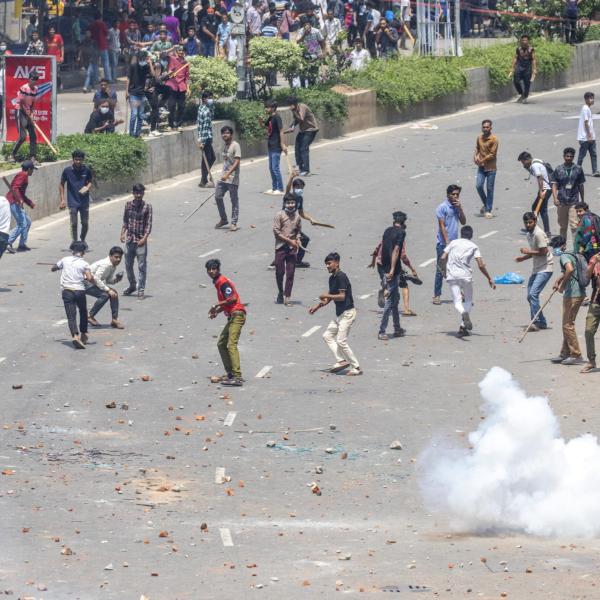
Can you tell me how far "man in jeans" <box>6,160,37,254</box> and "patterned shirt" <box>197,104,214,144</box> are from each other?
5.19m

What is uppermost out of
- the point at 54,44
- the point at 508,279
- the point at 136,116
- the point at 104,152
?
the point at 54,44

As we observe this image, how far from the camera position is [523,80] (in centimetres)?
3862

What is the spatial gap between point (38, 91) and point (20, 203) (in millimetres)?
4560

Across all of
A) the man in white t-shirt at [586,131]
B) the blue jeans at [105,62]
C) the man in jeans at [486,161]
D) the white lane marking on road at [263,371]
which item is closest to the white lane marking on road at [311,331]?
the white lane marking on road at [263,371]

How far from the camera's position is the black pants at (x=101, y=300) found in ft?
66.0

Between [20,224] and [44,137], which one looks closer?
[20,224]

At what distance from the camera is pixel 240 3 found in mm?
31781

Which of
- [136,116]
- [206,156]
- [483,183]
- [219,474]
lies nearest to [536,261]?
[483,183]

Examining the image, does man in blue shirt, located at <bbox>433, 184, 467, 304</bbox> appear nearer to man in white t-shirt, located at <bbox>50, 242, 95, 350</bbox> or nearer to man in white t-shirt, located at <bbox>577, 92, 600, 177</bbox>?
man in white t-shirt, located at <bbox>50, 242, 95, 350</bbox>

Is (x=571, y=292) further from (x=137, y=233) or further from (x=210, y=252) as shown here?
(x=210, y=252)

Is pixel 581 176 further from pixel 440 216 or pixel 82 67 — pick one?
pixel 82 67

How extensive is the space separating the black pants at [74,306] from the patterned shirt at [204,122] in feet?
32.8

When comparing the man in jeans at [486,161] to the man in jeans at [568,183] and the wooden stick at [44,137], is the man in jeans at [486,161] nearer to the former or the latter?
the man in jeans at [568,183]

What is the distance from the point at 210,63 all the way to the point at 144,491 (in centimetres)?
1892
